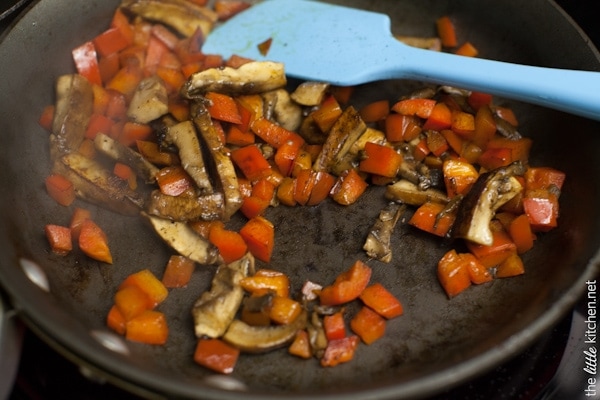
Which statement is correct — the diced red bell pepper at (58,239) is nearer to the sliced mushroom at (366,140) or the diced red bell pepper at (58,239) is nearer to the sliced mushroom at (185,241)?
the sliced mushroom at (185,241)

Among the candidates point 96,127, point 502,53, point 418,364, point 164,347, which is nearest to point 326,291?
point 418,364

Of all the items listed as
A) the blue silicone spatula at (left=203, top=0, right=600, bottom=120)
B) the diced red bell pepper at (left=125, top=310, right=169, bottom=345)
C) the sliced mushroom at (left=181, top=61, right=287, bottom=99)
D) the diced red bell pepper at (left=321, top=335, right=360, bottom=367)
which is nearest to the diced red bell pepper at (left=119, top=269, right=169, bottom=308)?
A: the diced red bell pepper at (left=125, top=310, right=169, bottom=345)

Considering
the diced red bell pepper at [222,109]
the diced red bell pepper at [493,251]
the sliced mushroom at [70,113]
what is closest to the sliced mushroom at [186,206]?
the diced red bell pepper at [222,109]

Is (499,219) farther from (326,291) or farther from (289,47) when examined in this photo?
(289,47)

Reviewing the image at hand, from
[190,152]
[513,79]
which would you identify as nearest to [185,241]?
[190,152]

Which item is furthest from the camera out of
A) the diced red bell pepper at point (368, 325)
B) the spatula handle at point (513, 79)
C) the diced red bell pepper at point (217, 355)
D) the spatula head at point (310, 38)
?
the spatula head at point (310, 38)

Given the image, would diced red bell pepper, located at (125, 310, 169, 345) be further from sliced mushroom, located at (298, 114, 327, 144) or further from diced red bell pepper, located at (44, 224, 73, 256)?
sliced mushroom, located at (298, 114, 327, 144)
